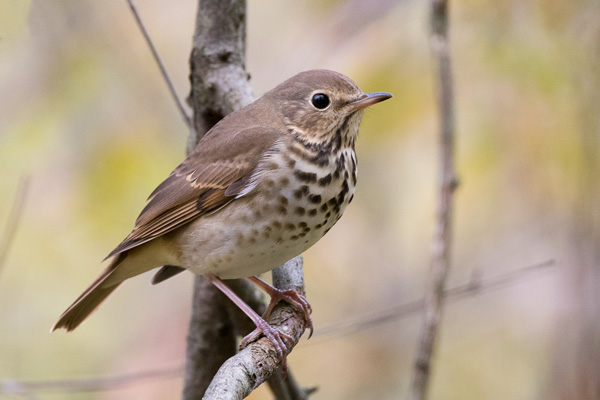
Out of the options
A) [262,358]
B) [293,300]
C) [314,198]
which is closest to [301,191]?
[314,198]

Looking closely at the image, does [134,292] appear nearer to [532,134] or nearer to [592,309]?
[532,134]

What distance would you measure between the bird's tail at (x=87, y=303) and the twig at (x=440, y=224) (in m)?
1.69

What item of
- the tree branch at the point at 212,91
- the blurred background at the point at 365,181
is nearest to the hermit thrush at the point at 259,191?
the tree branch at the point at 212,91

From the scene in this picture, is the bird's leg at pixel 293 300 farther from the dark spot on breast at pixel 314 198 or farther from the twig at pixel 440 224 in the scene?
the twig at pixel 440 224

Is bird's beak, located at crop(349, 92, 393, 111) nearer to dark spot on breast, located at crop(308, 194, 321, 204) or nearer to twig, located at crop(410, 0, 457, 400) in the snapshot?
twig, located at crop(410, 0, 457, 400)

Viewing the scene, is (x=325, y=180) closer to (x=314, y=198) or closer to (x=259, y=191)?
(x=314, y=198)

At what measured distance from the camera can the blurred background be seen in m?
5.02

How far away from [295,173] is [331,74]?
57 cm

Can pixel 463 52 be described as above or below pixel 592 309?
above

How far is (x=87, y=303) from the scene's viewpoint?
4.18 m

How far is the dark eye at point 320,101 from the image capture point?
384 cm

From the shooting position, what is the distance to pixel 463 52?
5.59 m

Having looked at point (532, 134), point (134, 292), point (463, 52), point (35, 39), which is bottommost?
point (134, 292)

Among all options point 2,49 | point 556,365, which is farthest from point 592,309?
point 2,49
